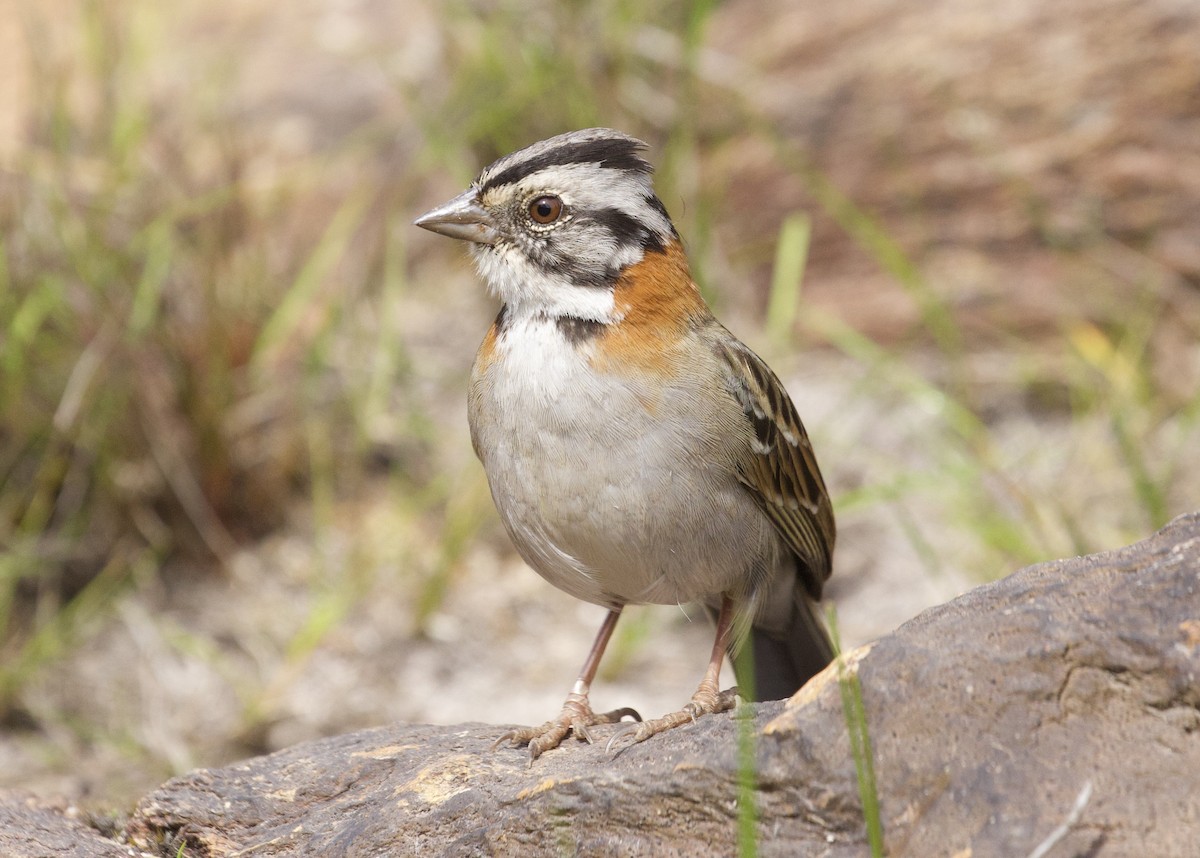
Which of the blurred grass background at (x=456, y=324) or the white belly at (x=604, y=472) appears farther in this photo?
the blurred grass background at (x=456, y=324)

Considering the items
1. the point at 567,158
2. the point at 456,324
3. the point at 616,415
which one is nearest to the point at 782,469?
the point at 616,415

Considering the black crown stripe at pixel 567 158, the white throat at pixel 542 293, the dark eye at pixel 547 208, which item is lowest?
the white throat at pixel 542 293

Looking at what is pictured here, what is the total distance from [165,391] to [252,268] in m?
0.82

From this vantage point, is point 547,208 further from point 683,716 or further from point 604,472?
point 683,716

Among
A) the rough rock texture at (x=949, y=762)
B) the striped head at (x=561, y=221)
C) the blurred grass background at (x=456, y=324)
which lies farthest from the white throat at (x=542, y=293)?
the blurred grass background at (x=456, y=324)

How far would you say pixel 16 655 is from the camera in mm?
6562

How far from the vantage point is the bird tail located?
464 centimetres

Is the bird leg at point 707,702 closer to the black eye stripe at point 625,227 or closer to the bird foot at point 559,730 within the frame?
the bird foot at point 559,730

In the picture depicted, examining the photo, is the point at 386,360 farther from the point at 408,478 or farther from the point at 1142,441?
the point at 1142,441

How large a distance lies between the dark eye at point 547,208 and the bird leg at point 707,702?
4.18ft

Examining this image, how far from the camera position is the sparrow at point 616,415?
375 cm

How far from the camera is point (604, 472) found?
3723mm

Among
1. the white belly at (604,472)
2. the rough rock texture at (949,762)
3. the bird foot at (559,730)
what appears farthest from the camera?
the white belly at (604,472)

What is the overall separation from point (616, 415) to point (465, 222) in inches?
33.2
